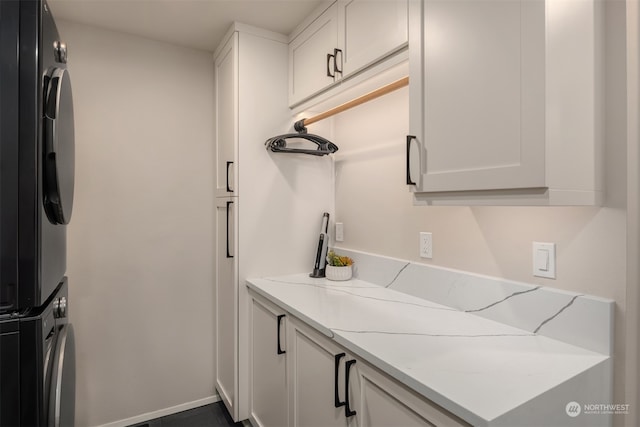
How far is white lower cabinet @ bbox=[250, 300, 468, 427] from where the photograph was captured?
98 centimetres

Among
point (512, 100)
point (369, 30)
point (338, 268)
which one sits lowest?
point (338, 268)

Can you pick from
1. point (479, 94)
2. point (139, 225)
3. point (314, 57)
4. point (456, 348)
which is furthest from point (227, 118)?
point (456, 348)

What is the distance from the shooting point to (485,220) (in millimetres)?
1383

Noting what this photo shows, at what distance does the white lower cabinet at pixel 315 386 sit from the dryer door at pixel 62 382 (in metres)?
0.79

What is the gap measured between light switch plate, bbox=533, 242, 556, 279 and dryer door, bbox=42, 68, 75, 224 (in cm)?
146

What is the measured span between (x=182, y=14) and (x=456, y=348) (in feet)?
6.68

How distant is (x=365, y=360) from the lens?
3.62 ft

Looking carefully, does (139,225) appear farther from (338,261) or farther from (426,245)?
(426,245)

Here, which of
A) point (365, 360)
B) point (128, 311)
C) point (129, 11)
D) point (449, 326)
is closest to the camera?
point (365, 360)

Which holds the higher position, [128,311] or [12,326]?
[12,326]

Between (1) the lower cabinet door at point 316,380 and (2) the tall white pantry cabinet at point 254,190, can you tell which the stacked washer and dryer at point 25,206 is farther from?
(2) the tall white pantry cabinet at point 254,190

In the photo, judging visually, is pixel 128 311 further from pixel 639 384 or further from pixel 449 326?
pixel 639 384

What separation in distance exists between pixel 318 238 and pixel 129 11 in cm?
161

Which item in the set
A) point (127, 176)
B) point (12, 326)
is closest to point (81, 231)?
point (127, 176)
